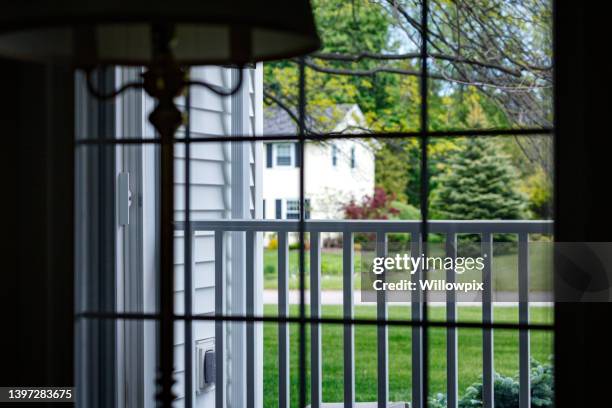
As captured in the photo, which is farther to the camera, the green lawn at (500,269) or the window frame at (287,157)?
the window frame at (287,157)

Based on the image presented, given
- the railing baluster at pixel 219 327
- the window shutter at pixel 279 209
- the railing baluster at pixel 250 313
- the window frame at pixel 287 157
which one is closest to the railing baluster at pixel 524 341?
the railing baluster at pixel 250 313

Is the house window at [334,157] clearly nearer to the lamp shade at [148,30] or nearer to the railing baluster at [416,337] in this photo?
the railing baluster at [416,337]

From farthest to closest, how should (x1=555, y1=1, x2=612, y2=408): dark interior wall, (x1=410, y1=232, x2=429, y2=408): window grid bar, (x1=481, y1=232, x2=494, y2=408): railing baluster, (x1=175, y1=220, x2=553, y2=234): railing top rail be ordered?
(x1=175, y1=220, x2=553, y2=234): railing top rail < (x1=481, y1=232, x2=494, y2=408): railing baluster < (x1=410, y1=232, x2=429, y2=408): window grid bar < (x1=555, y1=1, x2=612, y2=408): dark interior wall

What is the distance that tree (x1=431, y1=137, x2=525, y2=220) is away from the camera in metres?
6.61

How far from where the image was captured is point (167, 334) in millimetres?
1366

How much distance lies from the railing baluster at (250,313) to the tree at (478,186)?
343cm

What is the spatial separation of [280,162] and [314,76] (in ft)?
2.80

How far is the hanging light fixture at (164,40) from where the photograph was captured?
3.67ft

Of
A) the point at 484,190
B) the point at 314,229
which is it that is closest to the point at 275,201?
the point at 314,229

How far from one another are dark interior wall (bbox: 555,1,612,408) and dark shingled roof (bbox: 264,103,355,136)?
10.6 ft

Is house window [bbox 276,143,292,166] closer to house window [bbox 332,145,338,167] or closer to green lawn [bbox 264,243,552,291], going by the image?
house window [bbox 332,145,338,167]

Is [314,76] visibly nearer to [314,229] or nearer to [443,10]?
[443,10]

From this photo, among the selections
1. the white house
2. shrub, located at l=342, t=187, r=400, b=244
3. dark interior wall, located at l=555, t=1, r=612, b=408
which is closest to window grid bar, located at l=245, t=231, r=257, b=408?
the white house

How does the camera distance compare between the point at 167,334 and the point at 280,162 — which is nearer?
the point at 167,334
